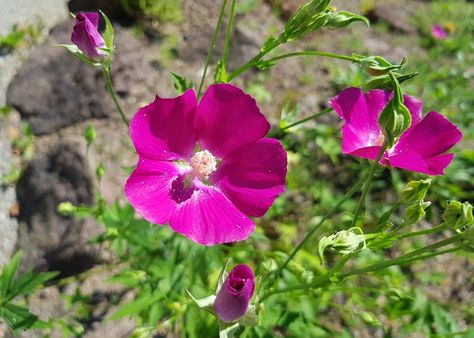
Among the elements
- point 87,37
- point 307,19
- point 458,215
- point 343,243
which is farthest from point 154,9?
point 458,215

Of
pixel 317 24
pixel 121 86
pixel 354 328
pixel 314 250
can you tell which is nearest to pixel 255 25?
pixel 121 86

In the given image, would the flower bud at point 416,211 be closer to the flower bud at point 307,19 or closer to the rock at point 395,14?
the flower bud at point 307,19

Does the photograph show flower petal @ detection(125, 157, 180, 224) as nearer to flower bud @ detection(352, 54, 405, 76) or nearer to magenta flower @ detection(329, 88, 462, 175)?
magenta flower @ detection(329, 88, 462, 175)

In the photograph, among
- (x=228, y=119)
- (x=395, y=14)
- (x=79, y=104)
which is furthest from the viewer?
(x=395, y=14)

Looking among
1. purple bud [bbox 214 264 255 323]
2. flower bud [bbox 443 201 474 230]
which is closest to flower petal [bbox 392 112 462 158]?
flower bud [bbox 443 201 474 230]

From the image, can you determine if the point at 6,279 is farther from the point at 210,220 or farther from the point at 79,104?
the point at 79,104

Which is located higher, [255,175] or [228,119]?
[228,119]
